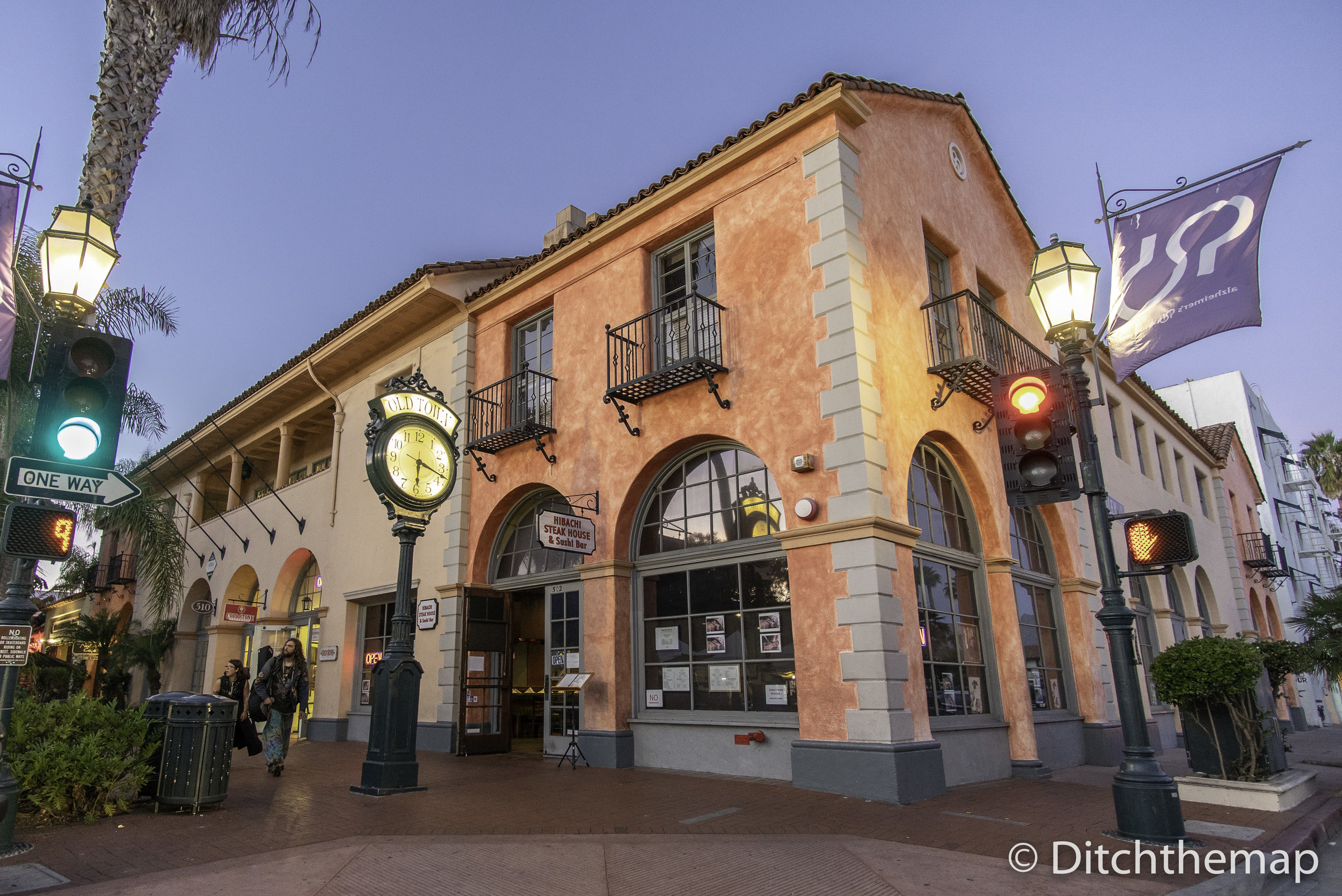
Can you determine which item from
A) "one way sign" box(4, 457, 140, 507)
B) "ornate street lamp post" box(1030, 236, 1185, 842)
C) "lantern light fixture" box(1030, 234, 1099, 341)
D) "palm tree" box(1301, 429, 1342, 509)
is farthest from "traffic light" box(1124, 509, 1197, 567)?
"palm tree" box(1301, 429, 1342, 509)

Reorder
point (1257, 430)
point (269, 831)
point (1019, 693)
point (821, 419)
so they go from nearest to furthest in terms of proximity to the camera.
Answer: point (269, 831) < point (821, 419) < point (1019, 693) < point (1257, 430)

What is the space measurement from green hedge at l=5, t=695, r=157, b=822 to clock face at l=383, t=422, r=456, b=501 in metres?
3.24

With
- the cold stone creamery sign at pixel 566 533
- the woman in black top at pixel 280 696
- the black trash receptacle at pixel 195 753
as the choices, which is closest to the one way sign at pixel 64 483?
the black trash receptacle at pixel 195 753

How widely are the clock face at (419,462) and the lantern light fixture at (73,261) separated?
3.14 m

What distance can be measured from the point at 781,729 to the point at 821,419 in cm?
354

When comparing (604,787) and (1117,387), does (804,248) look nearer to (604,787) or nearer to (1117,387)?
(604,787)

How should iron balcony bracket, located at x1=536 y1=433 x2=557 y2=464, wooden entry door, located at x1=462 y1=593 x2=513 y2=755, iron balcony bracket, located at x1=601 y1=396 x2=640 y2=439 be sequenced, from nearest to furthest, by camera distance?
iron balcony bracket, located at x1=601 y1=396 x2=640 y2=439, iron balcony bracket, located at x1=536 y1=433 x2=557 y2=464, wooden entry door, located at x1=462 y1=593 x2=513 y2=755

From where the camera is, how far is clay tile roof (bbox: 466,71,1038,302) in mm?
10086

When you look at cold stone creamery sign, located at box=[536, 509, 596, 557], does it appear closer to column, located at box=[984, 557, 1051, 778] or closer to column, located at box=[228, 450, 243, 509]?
column, located at box=[984, 557, 1051, 778]

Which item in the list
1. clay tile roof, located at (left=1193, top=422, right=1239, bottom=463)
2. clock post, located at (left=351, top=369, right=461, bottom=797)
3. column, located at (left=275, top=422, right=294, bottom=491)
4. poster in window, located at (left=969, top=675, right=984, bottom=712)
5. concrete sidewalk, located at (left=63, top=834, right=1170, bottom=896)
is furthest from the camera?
clay tile roof, located at (left=1193, top=422, right=1239, bottom=463)

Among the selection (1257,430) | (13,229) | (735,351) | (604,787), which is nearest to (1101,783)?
(604,787)

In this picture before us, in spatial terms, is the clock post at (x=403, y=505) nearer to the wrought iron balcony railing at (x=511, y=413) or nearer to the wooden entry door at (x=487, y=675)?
the wrought iron balcony railing at (x=511, y=413)

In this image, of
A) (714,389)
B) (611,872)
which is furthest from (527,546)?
(611,872)

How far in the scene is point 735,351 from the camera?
34.3 feet
